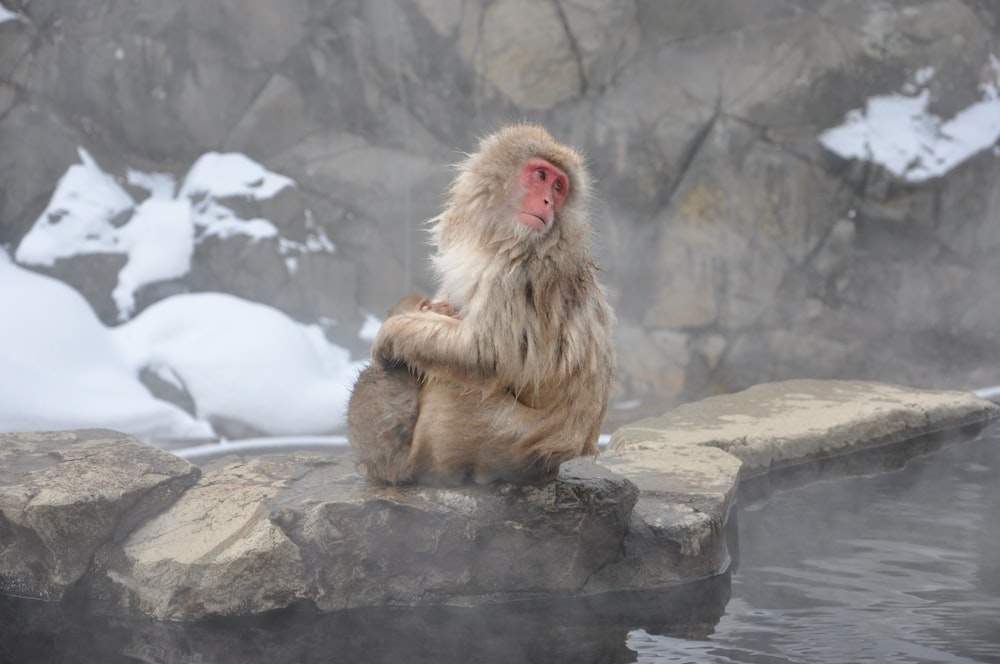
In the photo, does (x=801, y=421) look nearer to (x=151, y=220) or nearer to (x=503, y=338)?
(x=503, y=338)

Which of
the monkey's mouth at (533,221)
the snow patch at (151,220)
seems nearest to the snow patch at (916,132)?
the snow patch at (151,220)

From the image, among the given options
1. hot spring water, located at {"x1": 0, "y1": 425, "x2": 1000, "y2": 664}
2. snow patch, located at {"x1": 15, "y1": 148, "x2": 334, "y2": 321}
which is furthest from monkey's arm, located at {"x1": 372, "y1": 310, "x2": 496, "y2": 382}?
snow patch, located at {"x1": 15, "y1": 148, "x2": 334, "y2": 321}

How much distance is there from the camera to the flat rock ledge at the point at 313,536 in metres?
2.91

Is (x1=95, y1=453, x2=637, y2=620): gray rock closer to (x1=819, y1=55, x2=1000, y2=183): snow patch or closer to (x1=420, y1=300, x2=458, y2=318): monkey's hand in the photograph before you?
(x1=420, y1=300, x2=458, y2=318): monkey's hand

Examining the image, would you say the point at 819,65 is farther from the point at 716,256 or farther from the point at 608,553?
the point at 608,553

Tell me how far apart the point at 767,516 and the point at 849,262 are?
437cm

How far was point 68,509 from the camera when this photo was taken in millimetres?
2957

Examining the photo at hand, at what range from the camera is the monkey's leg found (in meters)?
2.84

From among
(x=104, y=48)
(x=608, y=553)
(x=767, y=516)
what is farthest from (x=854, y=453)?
(x=104, y=48)

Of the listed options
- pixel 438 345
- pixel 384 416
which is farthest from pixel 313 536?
pixel 438 345

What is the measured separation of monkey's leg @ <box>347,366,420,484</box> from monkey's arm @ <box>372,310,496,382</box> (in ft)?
0.28

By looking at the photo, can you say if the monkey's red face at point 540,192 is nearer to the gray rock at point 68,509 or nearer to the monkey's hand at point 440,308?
the monkey's hand at point 440,308

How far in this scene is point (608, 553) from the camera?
3.20 metres

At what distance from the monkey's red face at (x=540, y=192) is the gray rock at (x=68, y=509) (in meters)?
1.48
